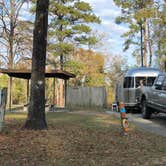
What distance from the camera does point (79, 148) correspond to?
941cm

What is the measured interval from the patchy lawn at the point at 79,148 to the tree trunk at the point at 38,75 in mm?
455

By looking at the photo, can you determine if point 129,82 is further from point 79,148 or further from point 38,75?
point 79,148

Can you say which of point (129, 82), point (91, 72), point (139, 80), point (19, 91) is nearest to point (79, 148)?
point (139, 80)

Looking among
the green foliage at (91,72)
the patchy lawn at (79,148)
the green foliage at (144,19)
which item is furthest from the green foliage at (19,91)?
the patchy lawn at (79,148)

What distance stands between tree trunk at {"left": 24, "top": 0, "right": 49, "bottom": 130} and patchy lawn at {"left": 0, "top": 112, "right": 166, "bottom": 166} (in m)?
0.45

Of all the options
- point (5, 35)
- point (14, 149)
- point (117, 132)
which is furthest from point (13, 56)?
point (14, 149)

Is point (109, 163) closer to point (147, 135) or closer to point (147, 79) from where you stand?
point (147, 135)

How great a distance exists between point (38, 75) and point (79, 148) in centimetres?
357

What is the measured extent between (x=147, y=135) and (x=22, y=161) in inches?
193

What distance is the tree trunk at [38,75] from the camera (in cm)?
1208

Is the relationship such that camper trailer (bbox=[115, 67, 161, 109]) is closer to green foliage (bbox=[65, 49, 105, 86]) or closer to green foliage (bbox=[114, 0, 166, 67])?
green foliage (bbox=[114, 0, 166, 67])

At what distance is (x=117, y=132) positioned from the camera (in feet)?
39.9

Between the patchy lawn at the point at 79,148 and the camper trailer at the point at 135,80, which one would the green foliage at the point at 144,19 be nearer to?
the camper trailer at the point at 135,80

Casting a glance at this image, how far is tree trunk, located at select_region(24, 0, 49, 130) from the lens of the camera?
1208 centimetres
